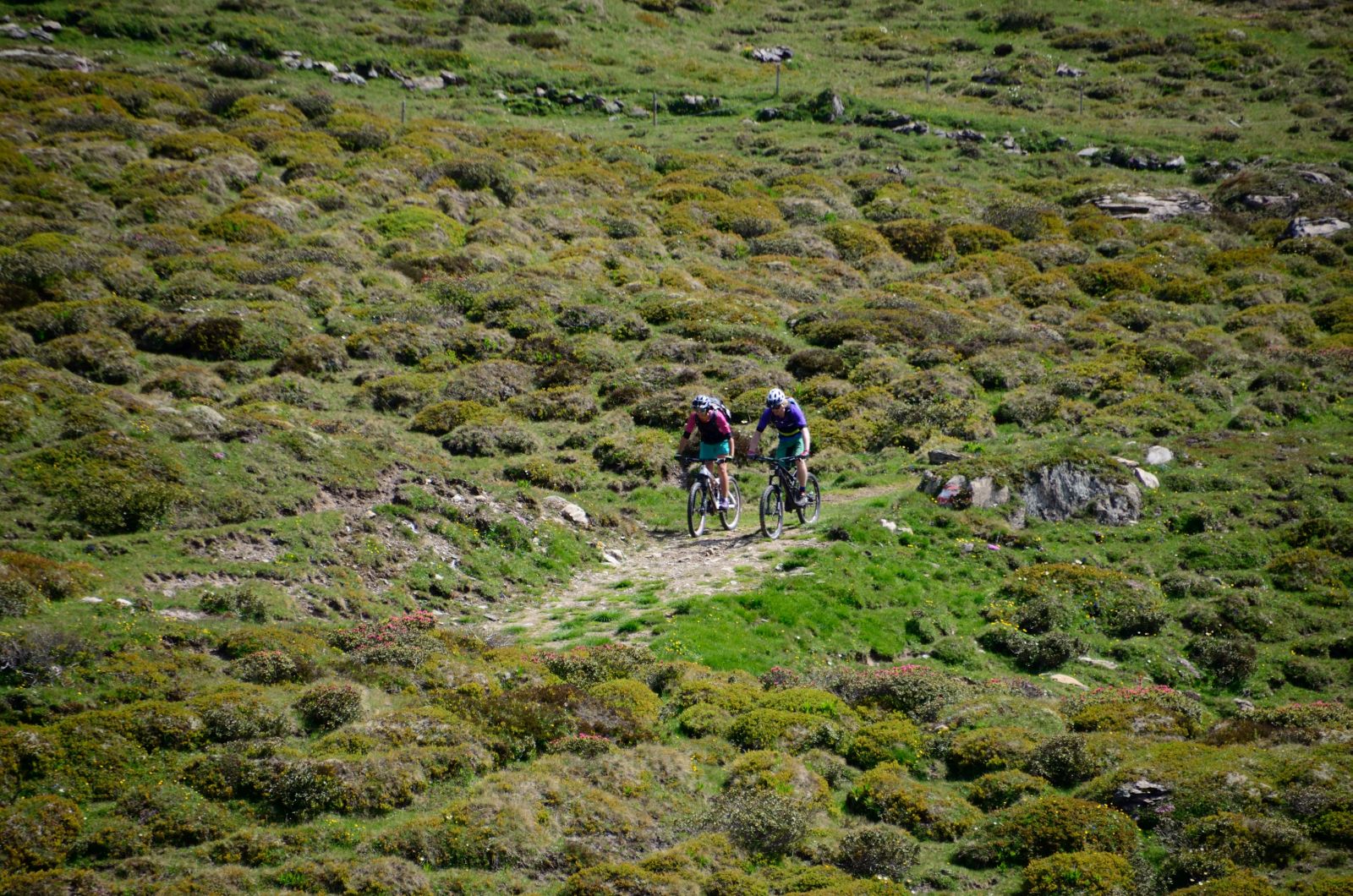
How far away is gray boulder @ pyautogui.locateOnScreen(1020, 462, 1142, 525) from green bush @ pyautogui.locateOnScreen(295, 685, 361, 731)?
16.4 metres

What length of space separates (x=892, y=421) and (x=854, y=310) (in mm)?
10393

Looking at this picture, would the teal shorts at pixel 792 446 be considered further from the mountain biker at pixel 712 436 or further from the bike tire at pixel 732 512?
the bike tire at pixel 732 512

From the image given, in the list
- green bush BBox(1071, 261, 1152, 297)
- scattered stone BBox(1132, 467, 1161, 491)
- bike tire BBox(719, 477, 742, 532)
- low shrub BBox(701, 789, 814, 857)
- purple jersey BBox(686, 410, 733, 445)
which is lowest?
bike tire BBox(719, 477, 742, 532)

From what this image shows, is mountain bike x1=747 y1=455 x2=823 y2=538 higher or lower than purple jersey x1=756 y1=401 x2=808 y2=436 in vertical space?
lower

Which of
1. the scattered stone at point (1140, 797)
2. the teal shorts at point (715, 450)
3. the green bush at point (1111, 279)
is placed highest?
the green bush at point (1111, 279)

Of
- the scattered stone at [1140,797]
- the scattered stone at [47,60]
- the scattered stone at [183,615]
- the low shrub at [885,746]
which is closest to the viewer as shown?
the scattered stone at [1140,797]

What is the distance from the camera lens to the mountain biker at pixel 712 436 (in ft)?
70.7

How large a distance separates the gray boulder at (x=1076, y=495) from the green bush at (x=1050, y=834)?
1226cm

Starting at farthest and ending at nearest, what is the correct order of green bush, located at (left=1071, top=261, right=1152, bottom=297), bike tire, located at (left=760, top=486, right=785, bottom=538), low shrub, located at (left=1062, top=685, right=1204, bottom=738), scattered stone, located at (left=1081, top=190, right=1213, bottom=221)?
1. scattered stone, located at (left=1081, top=190, right=1213, bottom=221)
2. green bush, located at (left=1071, top=261, right=1152, bottom=297)
3. bike tire, located at (left=760, top=486, right=785, bottom=538)
4. low shrub, located at (left=1062, top=685, right=1204, bottom=738)

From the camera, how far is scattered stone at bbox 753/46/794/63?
79.3 m

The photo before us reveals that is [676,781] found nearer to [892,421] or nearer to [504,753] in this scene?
[504,753]

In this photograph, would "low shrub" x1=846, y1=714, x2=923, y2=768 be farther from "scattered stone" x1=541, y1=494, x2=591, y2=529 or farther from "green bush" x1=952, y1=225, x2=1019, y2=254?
"green bush" x1=952, y1=225, x2=1019, y2=254

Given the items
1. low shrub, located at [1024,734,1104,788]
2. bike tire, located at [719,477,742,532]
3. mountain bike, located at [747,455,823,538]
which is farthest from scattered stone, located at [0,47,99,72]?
low shrub, located at [1024,734,1104,788]

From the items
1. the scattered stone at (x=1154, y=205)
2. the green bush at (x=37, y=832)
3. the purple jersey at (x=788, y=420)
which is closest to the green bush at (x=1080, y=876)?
the green bush at (x=37, y=832)
